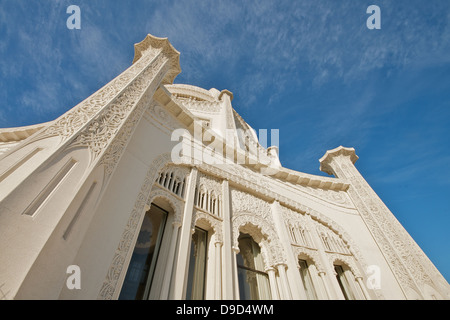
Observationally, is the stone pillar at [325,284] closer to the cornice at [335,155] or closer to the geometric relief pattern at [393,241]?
the geometric relief pattern at [393,241]

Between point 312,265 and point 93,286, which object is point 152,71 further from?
point 312,265

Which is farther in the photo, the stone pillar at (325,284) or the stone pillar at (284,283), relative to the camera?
the stone pillar at (325,284)

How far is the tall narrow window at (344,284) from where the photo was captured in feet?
14.8

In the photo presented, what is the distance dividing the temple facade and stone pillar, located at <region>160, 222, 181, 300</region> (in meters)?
0.01

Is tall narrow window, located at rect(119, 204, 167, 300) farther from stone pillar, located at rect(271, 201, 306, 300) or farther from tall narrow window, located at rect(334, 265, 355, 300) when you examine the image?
tall narrow window, located at rect(334, 265, 355, 300)

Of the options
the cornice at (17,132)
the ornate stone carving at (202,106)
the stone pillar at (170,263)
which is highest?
the ornate stone carving at (202,106)

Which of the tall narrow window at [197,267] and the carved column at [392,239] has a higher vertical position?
the carved column at [392,239]

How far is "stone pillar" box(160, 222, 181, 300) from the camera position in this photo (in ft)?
8.06

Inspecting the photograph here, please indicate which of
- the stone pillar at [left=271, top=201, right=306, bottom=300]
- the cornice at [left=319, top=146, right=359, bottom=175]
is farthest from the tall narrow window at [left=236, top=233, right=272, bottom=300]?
the cornice at [left=319, top=146, right=359, bottom=175]

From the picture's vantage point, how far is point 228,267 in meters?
3.12

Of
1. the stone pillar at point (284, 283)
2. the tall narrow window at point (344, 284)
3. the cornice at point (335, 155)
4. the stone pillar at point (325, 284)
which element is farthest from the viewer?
the cornice at point (335, 155)

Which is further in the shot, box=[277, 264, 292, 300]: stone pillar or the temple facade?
box=[277, 264, 292, 300]: stone pillar

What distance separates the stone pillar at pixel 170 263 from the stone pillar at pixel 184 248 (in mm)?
69

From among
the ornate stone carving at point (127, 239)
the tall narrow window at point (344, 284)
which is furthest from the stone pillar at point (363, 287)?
the ornate stone carving at point (127, 239)
